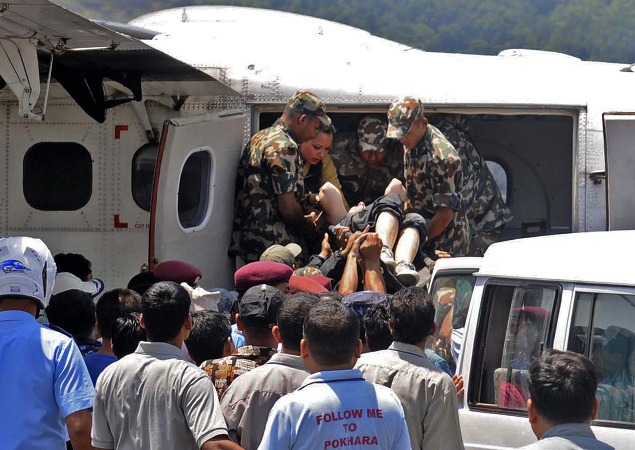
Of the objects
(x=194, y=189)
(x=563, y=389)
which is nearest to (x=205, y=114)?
(x=194, y=189)

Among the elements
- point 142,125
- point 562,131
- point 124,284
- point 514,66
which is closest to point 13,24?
point 142,125

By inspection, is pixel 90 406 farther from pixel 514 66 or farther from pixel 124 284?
pixel 514 66

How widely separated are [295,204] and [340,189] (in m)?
0.80

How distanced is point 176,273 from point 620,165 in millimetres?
3026

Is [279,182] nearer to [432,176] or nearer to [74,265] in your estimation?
[432,176]

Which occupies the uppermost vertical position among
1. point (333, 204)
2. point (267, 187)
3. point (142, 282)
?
point (267, 187)

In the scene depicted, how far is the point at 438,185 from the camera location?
814 cm

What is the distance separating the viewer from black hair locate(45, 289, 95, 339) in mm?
5305

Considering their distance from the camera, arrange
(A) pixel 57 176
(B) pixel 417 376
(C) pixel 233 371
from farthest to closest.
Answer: (A) pixel 57 176 < (C) pixel 233 371 < (B) pixel 417 376

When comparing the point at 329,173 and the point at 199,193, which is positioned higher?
the point at 329,173

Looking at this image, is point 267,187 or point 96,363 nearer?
point 96,363

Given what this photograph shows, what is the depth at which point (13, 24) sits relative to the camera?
636 cm

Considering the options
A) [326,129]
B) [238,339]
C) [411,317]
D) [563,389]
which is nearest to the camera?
[563,389]

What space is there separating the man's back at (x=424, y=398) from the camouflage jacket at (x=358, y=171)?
470 centimetres
